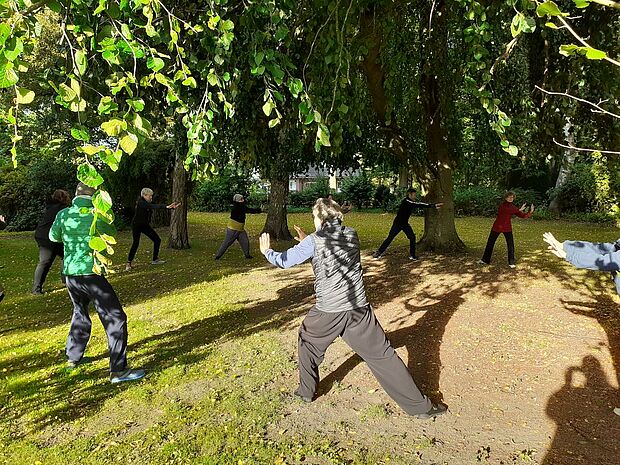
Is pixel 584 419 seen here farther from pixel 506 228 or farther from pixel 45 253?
pixel 45 253

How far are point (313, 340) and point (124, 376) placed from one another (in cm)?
199

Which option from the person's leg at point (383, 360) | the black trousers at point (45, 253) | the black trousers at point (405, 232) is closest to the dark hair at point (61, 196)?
the black trousers at point (45, 253)

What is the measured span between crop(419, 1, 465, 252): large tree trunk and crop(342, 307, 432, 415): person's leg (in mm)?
7302

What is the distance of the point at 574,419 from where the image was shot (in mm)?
3859

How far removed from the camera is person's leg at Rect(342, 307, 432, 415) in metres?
3.77

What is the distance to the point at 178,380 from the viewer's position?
4641mm

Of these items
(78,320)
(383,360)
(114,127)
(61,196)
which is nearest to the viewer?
(114,127)

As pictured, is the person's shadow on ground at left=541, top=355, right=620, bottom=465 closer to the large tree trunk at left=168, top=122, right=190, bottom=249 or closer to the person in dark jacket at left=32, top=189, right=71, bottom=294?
the person in dark jacket at left=32, top=189, right=71, bottom=294

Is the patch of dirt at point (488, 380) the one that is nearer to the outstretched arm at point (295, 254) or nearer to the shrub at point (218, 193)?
the outstretched arm at point (295, 254)

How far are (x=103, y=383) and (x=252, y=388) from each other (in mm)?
1442

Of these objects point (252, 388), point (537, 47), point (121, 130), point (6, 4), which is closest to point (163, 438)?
point (252, 388)

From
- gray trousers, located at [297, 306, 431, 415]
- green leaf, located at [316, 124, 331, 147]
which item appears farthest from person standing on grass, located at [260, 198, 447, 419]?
green leaf, located at [316, 124, 331, 147]

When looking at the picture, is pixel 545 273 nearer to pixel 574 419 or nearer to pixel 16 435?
pixel 574 419

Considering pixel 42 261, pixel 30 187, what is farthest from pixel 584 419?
pixel 30 187
